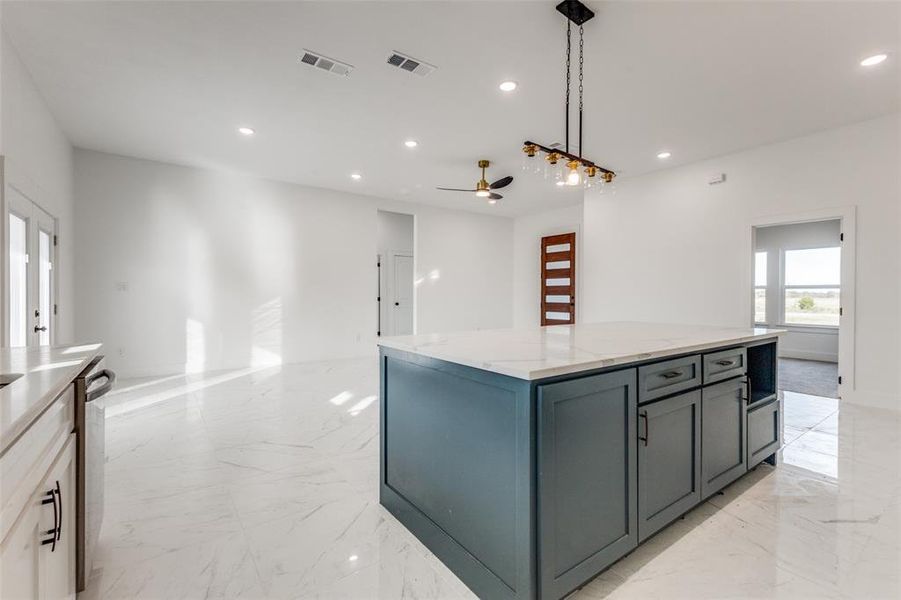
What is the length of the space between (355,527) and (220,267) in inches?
194

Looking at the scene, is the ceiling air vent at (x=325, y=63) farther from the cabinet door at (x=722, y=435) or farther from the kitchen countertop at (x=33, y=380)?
the cabinet door at (x=722, y=435)

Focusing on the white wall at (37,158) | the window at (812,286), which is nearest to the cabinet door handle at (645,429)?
the white wall at (37,158)

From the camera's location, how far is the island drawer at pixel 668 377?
1.62m

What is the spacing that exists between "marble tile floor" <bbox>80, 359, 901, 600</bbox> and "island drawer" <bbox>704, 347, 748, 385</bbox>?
68 cm

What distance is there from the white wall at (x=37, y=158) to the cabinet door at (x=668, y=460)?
407cm

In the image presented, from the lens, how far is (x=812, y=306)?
23.2ft

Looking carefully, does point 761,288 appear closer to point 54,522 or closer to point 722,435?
point 722,435

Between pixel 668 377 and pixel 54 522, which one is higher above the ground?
pixel 668 377

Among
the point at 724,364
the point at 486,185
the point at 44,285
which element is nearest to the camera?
the point at 724,364

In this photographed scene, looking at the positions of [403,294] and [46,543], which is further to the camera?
[403,294]

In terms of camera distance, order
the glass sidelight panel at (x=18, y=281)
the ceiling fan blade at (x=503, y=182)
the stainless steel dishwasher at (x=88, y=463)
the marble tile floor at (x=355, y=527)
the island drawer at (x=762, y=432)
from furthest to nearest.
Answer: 1. the ceiling fan blade at (x=503, y=182)
2. the glass sidelight panel at (x=18, y=281)
3. the island drawer at (x=762, y=432)
4. the marble tile floor at (x=355, y=527)
5. the stainless steel dishwasher at (x=88, y=463)

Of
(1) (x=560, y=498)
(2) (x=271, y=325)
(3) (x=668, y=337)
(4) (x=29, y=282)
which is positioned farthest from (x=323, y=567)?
(2) (x=271, y=325)

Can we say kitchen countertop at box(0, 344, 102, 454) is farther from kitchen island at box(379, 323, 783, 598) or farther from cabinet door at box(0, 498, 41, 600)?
kitchen island at box(379, 323, 783, 598)

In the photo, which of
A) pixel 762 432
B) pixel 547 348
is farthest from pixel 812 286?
pixel 547 348
